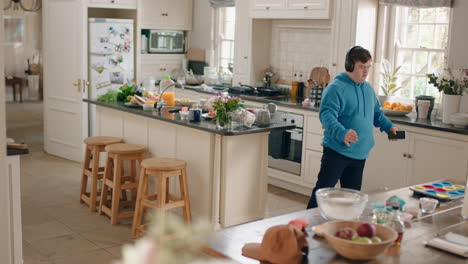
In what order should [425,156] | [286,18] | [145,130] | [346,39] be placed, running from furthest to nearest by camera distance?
[286,18] → [346,39] → [145,130] → [425,156]

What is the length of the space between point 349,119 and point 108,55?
422cm

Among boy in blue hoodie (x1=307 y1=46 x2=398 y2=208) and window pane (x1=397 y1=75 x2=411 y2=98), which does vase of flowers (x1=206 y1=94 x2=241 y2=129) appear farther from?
window pane (x1=397 y1=75 x2=411 y2=98)

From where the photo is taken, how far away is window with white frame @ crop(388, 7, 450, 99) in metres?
5.53

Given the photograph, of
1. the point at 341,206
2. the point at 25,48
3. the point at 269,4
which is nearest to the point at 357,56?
the point at 341,206

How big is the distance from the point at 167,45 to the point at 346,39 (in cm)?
315

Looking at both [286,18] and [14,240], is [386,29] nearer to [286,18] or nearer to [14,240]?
[286,18]

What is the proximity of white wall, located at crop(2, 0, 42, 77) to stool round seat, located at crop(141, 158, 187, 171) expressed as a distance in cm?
988

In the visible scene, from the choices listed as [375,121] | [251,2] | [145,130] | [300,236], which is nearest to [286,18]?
[251,2]

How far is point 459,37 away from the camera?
5.05 meters

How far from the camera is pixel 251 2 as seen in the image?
6.77 meters

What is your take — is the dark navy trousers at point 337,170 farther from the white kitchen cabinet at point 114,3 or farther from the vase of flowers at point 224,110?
the white kitchen cabinet at point 114,3

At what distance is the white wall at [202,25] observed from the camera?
800 cm

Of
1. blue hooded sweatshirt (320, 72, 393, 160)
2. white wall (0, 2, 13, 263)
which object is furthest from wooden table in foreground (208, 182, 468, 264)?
white wall (0, 2, 13, 263)

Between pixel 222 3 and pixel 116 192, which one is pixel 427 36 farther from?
pixel 116 192
